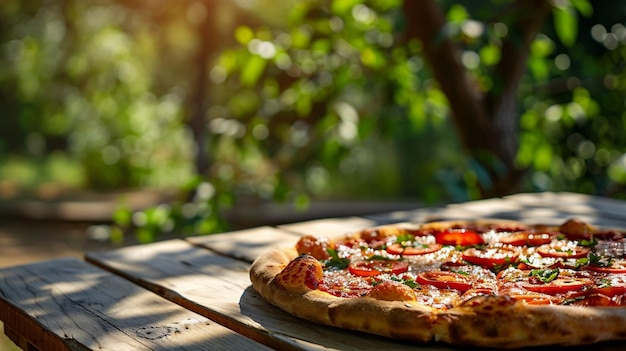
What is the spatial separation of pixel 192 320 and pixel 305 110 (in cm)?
292

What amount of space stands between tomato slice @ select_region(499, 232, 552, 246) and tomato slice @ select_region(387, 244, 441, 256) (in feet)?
0.72

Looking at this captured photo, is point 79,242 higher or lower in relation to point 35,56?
lower

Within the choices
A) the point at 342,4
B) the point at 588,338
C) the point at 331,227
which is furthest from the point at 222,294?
the point at 342,4

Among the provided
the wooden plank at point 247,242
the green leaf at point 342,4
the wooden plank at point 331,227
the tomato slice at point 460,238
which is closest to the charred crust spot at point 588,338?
the tomato slice at point 460,238

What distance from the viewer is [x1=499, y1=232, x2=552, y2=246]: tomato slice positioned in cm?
233

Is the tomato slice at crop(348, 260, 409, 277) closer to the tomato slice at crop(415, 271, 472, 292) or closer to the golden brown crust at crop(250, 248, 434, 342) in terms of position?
the tomato slice at crop(415, 271, 472, 292)

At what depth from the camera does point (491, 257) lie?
6.84ft

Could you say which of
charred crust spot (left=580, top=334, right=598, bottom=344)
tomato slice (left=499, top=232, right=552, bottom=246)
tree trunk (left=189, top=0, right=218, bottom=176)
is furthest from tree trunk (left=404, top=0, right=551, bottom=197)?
tree trunk (left=189, top=0, right=218, bottom=176)

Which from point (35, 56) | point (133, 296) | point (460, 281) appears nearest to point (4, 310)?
point (133, 296)

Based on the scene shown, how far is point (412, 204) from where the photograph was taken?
11.1 m

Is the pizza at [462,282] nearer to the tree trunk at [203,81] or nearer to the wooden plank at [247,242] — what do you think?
the wooden plank at [247,242]

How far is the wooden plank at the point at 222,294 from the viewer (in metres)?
1.58

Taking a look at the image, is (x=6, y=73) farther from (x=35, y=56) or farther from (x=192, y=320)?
(x=192, y=320)

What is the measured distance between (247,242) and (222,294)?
2.27 ft
